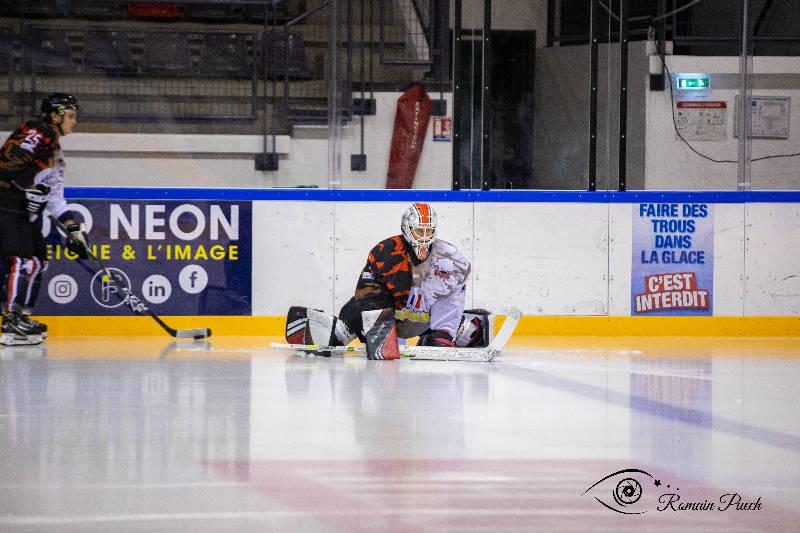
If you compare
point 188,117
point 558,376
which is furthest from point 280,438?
point 188,117

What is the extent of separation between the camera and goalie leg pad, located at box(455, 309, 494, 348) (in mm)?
7020

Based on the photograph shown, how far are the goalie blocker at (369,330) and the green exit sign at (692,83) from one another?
9.72ft

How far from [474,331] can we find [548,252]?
1.63 m

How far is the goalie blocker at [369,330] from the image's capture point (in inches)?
260

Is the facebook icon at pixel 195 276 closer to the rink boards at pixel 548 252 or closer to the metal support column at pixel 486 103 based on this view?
the rink boards at pixel 548 252

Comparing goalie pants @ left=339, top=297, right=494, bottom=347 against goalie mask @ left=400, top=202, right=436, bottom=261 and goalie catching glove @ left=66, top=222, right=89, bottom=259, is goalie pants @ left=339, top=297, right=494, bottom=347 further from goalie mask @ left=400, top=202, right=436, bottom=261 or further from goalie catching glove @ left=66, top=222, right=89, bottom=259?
goalie catching glove @ left=66, top=222, right=89, bottom=259

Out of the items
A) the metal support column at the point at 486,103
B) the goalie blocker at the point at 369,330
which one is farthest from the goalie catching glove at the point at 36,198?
the metal support column at the point at 486,103

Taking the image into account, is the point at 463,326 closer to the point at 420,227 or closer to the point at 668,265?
the point at 420,227

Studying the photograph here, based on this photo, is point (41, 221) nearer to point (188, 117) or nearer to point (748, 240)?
point (188, 117)


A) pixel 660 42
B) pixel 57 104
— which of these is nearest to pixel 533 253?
pixel 660 42

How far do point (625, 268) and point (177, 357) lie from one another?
3328 mm

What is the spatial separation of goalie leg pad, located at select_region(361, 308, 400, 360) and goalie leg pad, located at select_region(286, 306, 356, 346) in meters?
0.28
